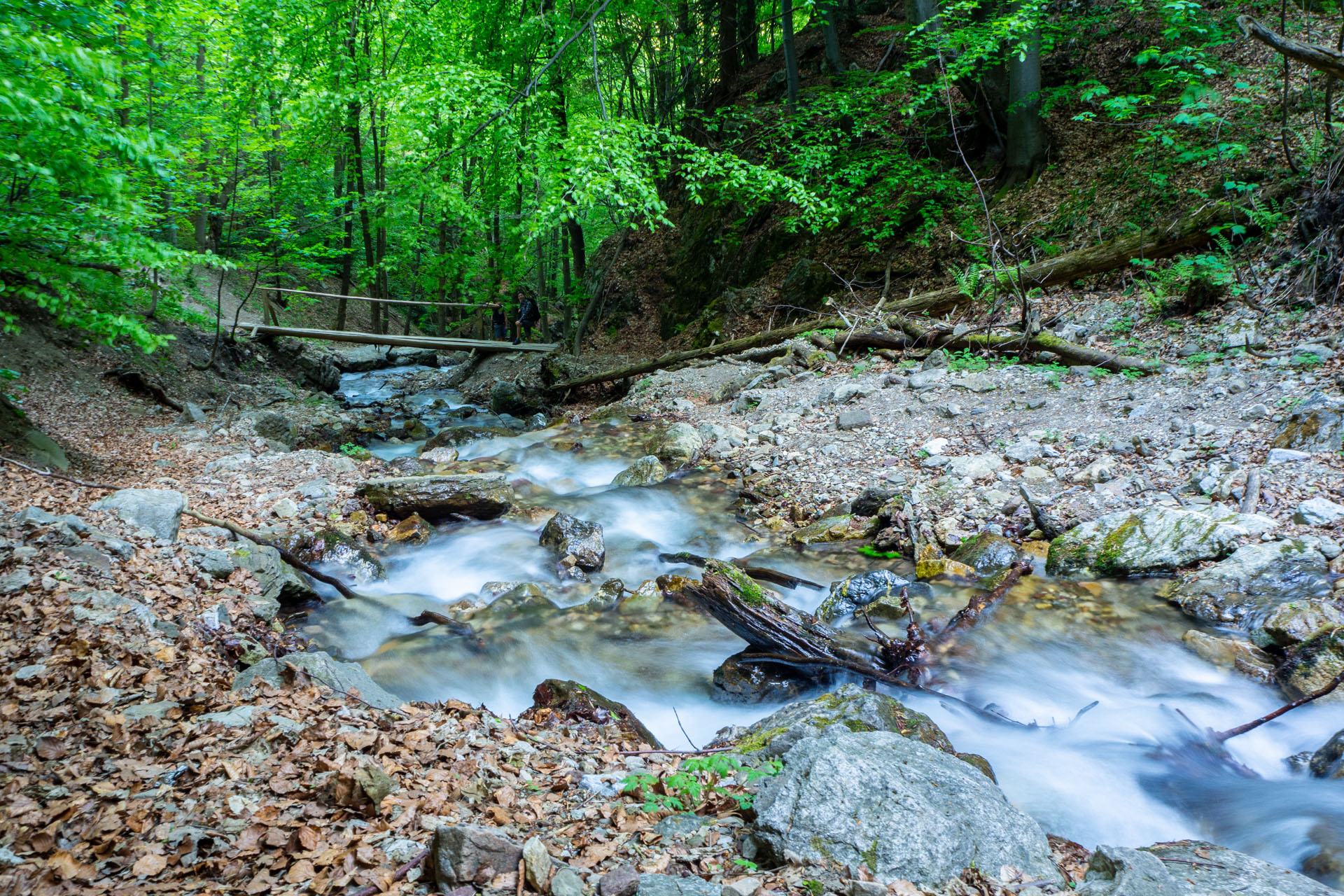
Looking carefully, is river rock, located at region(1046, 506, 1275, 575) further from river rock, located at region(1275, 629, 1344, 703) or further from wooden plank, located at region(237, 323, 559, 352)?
wooden plank, located at region(237, 323, 559, 352)

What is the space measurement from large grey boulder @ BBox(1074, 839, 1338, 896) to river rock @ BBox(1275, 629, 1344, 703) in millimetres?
2110

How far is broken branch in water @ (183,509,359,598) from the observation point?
18.5ft

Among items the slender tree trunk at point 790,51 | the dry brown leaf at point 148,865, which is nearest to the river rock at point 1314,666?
the dry brown leaf at point 148,865

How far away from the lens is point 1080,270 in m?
9.84

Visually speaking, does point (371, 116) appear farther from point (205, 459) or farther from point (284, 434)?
point (205, 459)

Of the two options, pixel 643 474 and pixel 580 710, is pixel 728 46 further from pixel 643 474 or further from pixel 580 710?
pixel 580 710

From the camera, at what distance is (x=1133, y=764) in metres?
3.75

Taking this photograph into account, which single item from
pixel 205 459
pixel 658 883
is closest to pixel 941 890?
pixel 658 883

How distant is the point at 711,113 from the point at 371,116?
924 centimetres

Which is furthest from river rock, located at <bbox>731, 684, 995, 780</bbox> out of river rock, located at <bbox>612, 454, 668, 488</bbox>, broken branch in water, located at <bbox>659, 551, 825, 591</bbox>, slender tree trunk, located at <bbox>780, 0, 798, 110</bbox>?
slender tree trunk, located at <bbox>780, 0, 798, 110</bbox>

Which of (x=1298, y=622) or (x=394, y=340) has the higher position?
(x=394, y=340)

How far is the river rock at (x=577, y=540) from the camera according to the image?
6488mm

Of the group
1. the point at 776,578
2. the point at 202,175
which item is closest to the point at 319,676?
the point at 776,578

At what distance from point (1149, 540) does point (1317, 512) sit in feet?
3.49
